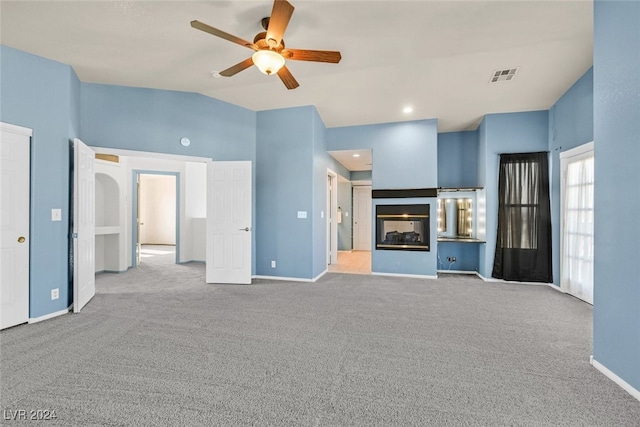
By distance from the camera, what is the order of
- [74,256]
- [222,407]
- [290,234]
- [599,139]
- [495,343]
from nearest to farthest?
1. [222,407]
2. [599,139]
3. [495,343]
4. [74,256]
5. [290,234]

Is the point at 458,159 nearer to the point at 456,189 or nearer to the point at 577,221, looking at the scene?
the point at 456,189

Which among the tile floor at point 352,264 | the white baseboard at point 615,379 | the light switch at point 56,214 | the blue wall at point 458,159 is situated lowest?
the tile floor at point 352,264

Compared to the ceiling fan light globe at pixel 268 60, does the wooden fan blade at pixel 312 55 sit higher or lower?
higher

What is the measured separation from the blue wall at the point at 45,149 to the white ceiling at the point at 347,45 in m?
0.21

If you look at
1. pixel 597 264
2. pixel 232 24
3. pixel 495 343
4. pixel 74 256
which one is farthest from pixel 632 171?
pixel 74 256

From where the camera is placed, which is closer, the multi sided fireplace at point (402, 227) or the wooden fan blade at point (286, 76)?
the wooden fan blade at point (286, 76)

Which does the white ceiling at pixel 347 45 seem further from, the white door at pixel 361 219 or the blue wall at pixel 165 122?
the white door at pixel 361 219

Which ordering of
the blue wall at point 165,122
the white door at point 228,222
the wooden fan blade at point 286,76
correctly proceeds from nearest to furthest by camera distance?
1. the wooden fan blade at point 286,76
2. the blue wall at point 165,122
3. the white door at point 228,222

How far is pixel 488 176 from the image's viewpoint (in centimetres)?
537

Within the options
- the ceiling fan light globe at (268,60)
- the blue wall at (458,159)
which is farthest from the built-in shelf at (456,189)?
the ceiling fan light globe at (268,60)

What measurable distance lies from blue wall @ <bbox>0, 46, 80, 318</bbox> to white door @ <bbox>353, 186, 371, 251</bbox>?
7.38 meters

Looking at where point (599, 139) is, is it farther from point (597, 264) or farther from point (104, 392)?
point (104, 392)

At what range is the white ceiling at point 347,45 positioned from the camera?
2574 mm

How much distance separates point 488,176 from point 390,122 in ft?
6.89
